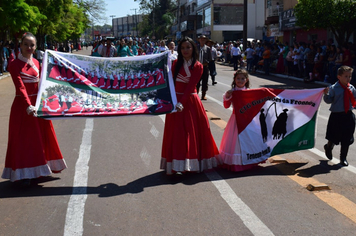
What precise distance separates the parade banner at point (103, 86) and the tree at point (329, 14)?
1421 centimetres

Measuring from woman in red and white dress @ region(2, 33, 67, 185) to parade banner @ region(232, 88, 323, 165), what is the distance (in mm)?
2673

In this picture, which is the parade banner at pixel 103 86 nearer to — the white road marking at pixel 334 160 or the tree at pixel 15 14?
the white road marking at pixel 334 160

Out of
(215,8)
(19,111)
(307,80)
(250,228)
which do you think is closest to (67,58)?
(19,111)

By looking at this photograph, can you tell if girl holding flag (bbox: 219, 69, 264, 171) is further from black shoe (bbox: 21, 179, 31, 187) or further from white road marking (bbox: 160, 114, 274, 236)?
black shoe (bbox: 21, 179, 31, 187)

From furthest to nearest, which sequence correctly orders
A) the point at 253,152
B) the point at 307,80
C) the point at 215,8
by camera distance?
the point at 215,8 → the point at 307,80 → the point at 253,152

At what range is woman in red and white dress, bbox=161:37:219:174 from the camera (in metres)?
5.96

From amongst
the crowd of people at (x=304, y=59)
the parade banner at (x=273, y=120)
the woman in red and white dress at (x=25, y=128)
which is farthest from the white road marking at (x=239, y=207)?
the crowd of people at (x=304, y=59)

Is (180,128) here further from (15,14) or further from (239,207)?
(15,14)

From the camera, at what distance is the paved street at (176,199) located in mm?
4492

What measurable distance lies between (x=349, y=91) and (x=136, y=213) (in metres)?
3.67

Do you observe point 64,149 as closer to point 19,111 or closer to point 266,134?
point 19,111

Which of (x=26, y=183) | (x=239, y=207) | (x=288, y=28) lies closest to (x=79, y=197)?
(x=26, y=183)

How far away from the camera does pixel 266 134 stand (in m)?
6.54

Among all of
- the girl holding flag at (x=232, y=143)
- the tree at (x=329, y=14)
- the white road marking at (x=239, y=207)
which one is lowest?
the white road marking at (x=239, y=207)
